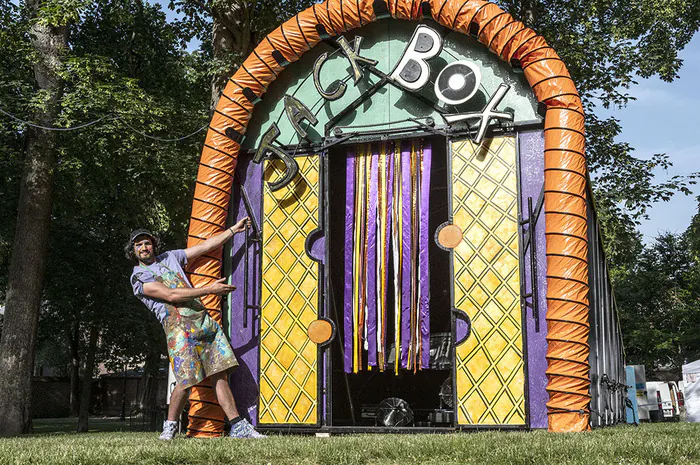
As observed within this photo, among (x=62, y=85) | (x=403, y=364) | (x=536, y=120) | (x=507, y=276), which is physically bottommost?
(x=403, y=364)

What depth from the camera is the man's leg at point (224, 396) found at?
7859 millimetres

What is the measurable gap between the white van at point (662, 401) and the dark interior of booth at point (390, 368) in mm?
17392

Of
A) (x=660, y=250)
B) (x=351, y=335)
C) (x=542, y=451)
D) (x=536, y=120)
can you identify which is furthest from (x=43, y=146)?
(x=660, y=250)

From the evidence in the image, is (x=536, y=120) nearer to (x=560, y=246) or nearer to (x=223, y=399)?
(x=560, y=246)

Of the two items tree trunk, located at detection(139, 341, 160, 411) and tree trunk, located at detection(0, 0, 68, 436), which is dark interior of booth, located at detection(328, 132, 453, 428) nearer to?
tree trunk, located at detection(0, 0, 68, 436)

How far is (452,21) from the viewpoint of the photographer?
8844mm

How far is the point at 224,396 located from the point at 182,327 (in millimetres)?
862

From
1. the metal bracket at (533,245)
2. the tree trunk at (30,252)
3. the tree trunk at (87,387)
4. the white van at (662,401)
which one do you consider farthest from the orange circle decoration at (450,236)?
the white van at (662,401)

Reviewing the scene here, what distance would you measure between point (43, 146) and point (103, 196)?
12.0ft

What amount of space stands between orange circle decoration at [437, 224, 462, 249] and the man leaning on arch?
2476mm

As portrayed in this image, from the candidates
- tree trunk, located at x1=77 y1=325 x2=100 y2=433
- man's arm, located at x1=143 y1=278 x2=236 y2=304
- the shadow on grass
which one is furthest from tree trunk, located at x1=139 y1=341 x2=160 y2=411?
man's arm, located at x1=143 y1=278 x2=236 y2=304

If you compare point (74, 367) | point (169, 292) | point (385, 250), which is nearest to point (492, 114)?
point (385, 250)

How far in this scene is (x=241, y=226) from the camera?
9.16m

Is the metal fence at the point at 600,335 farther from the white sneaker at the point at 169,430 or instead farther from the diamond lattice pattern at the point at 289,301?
the white sneaker at the point at 169,430
